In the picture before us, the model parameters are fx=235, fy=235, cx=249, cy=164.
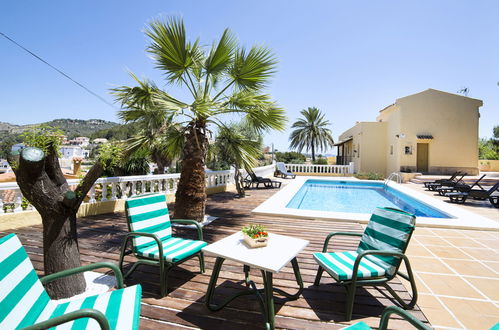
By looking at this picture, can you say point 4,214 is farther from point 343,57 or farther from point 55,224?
point 343,57

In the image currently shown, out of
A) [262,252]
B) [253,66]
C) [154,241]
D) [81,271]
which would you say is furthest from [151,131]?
[262,252]

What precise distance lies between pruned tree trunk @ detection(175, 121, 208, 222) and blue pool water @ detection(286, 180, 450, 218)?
4.11 meters

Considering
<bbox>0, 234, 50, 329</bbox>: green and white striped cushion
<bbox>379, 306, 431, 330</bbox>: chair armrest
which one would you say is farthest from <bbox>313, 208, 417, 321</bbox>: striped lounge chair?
<bbox>0, 234, 50, 329</bbox>: green and white striped cushion

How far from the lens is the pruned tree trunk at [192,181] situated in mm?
5473

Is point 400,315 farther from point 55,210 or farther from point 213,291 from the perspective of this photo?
point 55,210

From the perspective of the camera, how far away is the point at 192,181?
5512 mm

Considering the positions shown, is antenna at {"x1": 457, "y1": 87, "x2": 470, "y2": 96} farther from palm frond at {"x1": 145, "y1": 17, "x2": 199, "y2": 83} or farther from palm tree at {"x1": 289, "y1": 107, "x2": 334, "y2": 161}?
palm frond at {"x1": 145, "y1": 17, "x2": 199, "y2": 83}

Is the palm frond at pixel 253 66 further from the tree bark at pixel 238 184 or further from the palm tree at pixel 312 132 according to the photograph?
the palm tree at pixel 312 132

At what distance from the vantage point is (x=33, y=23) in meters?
12.2

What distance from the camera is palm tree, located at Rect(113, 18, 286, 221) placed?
5.18m

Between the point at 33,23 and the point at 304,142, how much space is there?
2584 cm

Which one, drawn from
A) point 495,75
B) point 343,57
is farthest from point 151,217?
point 495,75

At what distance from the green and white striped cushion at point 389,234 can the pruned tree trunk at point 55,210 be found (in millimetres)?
3630

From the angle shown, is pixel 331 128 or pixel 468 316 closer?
pixel 468 316
